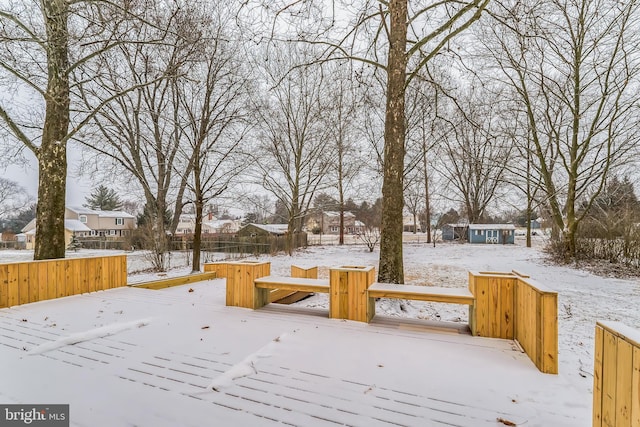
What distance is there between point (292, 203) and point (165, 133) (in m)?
7.00

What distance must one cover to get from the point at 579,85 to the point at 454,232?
20.2 metres

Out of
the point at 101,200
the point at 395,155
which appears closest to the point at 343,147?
the point at 395,155

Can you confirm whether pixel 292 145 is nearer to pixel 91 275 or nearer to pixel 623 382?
pixel 91 275

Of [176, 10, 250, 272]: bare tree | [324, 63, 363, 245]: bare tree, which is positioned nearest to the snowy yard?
[176, 10, 250, 272]: bare tree

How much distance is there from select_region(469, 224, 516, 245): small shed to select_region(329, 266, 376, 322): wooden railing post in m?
24.1

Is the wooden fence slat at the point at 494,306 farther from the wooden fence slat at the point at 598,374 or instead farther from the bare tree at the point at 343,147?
the bare tree at the point at 343,147

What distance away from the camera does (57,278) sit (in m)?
4.77

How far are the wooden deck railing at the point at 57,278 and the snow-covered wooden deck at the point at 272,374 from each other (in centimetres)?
69

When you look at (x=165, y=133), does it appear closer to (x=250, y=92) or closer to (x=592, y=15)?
(x=250, y=92)

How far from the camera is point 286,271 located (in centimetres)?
1050

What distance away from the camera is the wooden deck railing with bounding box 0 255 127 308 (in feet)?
14.1

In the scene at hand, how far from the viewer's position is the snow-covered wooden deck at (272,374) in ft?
6.48

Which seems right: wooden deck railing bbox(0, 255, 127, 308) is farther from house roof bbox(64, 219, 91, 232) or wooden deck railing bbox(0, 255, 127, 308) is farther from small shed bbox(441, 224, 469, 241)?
house roof bbox(64, 219, 91, 232)

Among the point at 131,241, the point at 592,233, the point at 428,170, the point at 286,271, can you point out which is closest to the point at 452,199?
the point at 428,170
